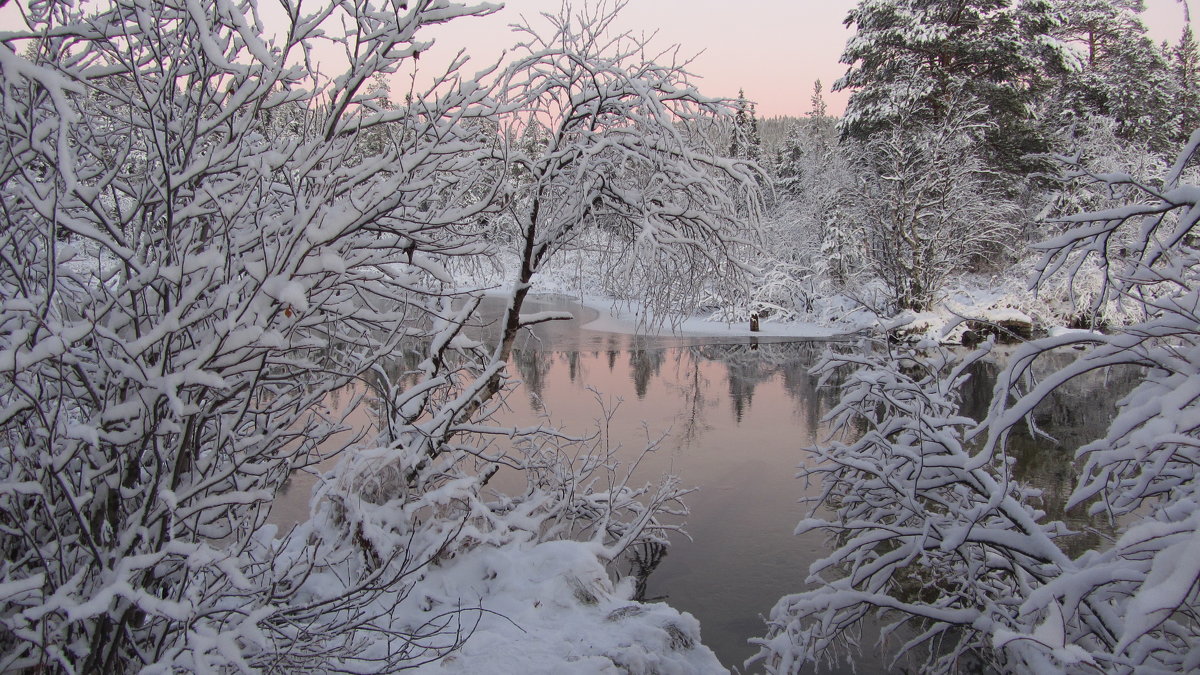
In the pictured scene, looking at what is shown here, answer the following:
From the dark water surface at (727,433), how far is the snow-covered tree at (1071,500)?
1.32 ft

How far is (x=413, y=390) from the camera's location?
17.6ft

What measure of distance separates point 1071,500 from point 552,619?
3740 mm

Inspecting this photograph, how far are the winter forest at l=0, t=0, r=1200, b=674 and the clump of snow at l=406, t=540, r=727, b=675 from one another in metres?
0.03

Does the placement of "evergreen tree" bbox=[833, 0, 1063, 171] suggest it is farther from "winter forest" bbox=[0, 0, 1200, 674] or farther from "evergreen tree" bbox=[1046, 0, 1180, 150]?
"winter forest" bbox=[0, 0, 1200, 674]

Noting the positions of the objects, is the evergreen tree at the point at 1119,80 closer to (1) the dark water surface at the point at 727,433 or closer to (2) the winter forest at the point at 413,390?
(1) the dark water surface at the point at 727,433

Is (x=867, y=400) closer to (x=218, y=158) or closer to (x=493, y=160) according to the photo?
(x=493, y=160)

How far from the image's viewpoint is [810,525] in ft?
15.3

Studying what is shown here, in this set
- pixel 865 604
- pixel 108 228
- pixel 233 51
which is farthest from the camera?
pixel 865 604

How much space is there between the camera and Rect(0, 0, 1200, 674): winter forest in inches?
89.9

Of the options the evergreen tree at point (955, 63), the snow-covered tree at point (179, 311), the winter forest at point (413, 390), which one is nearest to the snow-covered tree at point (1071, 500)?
the winter forest at point (413, 390)

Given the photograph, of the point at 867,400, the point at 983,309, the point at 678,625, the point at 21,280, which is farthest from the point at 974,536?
the point at 983,309

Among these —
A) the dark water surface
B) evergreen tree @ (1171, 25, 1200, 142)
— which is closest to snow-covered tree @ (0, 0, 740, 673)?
the dark water surface

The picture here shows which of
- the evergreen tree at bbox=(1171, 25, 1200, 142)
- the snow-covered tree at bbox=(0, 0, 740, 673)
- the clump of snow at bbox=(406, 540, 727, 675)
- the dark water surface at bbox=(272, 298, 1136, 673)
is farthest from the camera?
the evergreen tree at bbox=(1171, 25, 1200, 142)

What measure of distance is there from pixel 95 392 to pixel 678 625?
176 inches
